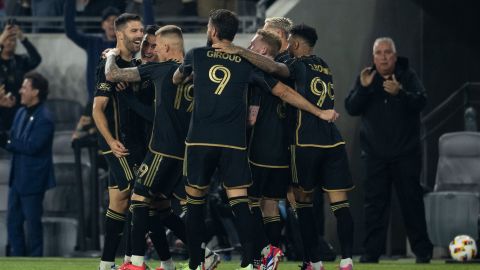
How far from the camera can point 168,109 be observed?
14336 millimetres

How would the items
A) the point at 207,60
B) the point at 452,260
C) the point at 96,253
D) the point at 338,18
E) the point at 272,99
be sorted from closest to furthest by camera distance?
1. the point at 207,60
2. the point at 272,99
3. the point at 452,260
4. the point at 96,253
5. the point at 338,18

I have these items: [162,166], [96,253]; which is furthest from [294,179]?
[96,253]

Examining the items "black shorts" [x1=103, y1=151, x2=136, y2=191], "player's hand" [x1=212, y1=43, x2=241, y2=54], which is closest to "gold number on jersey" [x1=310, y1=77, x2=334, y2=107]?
"player's hand" [x1=212, y1=43, x2=241, y2=54]

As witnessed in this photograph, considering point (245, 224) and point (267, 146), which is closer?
point (245, 224)

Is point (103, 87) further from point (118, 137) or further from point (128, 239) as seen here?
point (128, 239)

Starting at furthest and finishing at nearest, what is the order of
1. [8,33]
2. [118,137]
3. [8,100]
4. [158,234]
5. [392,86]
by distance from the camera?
[8,100] → [8,33] → [392,86] → [158,234] → [118,137]

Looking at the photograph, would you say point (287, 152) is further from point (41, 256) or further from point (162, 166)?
point (41, 256)

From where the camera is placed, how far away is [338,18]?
→ 21.1 meters

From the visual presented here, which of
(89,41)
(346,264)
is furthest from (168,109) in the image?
(89,41)

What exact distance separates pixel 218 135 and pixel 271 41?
1.49 m

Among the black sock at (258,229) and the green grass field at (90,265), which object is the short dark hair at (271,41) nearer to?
the black sock at (258,229)

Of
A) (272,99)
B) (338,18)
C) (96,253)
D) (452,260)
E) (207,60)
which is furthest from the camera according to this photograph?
(338,18)

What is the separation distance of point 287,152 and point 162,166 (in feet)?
4.27

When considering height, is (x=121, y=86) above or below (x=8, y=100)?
above
